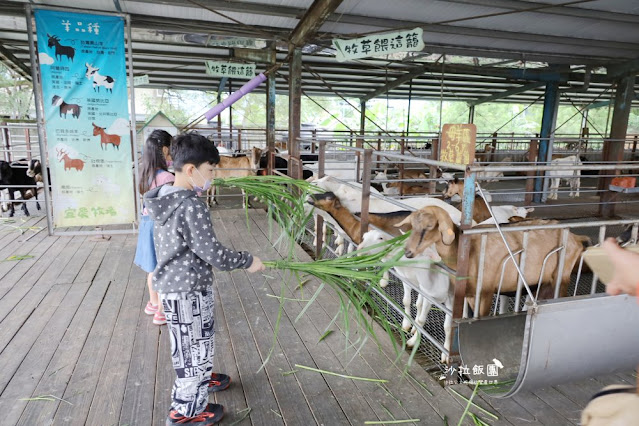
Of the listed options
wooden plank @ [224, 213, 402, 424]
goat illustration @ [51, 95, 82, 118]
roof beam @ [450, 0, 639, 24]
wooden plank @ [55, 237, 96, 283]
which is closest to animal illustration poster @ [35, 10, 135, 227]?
goat illustration @ [51, 95, 82, 118]

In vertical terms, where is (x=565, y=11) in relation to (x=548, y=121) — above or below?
above

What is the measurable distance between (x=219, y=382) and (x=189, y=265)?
2.62ft

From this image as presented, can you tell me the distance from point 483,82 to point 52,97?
36.4 feet

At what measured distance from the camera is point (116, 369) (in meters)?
2.47

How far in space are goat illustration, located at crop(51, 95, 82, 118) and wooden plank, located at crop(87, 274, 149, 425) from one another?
2.43 meters

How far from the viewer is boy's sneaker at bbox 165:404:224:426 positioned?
1961mm

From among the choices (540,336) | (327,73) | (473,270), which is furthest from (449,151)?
(327,73)

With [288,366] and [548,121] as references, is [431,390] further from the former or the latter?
[548,121]

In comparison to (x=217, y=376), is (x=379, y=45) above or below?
above

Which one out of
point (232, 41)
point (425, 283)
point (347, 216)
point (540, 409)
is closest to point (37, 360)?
point (425, 283)

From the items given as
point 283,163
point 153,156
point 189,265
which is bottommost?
point 189,265

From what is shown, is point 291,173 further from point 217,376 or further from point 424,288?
point 217,376

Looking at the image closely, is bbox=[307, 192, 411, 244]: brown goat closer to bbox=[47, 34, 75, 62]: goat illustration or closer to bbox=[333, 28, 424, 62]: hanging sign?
bbox=[333, 28, 424, 62]: hanging sign

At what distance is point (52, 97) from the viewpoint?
4570mm
